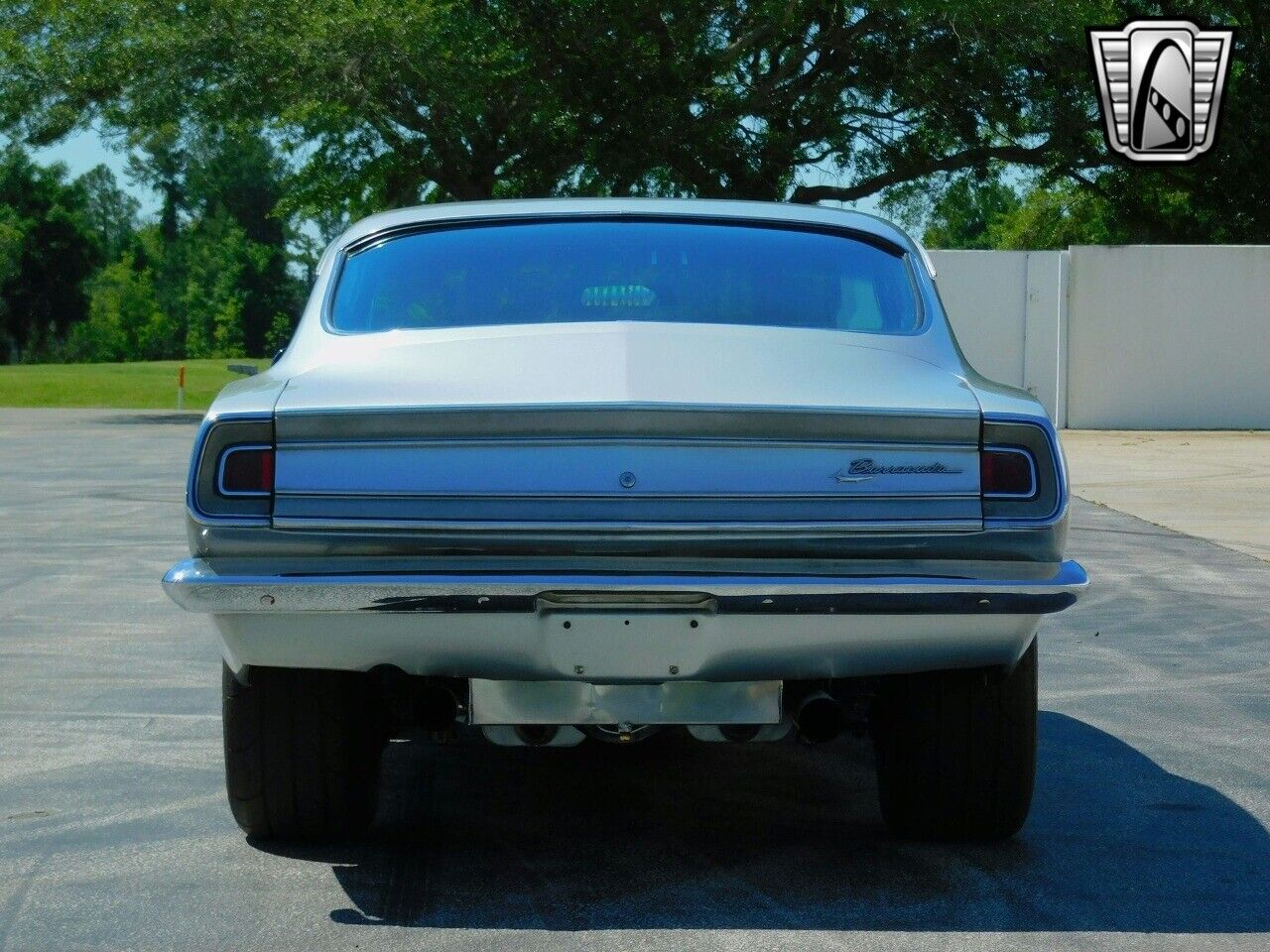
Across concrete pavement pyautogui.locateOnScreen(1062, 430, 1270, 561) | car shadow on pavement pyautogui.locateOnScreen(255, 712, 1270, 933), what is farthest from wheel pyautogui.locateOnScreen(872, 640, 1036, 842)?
concrete pavement pyautogui.locateOnScreen(1062, 430, 1270, 561)

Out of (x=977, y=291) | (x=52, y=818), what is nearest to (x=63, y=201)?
(x=977, y=291)

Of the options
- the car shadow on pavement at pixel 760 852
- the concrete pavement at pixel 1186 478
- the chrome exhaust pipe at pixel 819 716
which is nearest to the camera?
→ the car shadow on pavement at pixel 760 852

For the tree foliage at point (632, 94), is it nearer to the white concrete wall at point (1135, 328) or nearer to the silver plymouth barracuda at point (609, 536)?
the white concrete wall at point (1135, 328)

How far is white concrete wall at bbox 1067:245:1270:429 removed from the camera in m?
25.8

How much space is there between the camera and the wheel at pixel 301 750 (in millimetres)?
4406

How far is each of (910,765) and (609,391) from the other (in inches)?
50.4

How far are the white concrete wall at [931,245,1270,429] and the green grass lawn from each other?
2075cm

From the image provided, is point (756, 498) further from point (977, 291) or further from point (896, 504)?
point (977, 291)

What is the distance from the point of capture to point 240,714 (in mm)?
4426

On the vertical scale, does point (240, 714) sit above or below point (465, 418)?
below

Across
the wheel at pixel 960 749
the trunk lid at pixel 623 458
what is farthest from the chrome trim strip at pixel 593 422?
the wheel at pixel 960 749

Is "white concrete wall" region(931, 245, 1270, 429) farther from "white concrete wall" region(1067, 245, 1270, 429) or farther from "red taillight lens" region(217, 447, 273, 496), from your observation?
"red taillight lens" region(217, 447, 273, 496)

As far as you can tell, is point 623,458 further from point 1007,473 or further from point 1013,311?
point 1013,311

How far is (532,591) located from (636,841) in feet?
3.71
